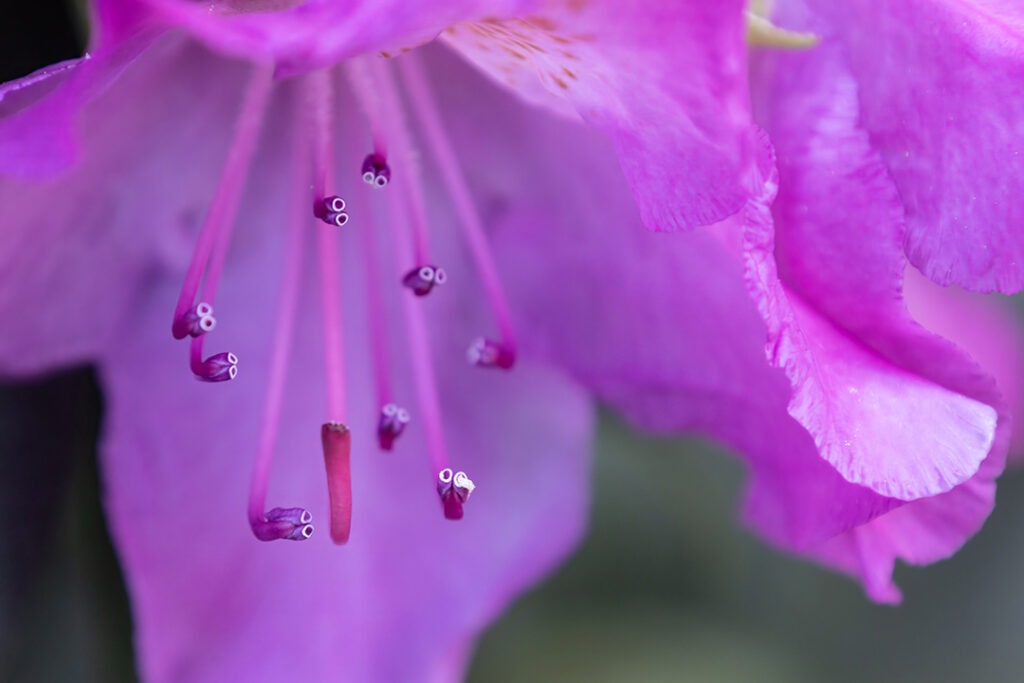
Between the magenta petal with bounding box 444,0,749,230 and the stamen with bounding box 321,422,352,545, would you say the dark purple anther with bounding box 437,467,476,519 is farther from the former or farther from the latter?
the magenta petal with bounding box 444,0,749,230

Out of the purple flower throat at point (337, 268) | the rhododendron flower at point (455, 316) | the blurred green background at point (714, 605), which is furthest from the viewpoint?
the blurred green background at point (714, 605)

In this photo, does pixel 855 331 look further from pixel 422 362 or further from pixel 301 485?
pixel 301 485

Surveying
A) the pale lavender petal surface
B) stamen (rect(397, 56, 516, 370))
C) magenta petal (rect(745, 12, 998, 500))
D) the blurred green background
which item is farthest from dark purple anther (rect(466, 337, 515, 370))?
the blurred green background

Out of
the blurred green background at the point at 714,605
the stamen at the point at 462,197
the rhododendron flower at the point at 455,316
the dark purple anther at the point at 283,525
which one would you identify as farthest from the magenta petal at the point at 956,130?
the blurred green background at the point at 714,605

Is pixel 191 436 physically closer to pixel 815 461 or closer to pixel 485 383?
pixel 485 383

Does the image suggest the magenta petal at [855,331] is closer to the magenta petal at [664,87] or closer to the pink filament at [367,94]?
the magenta petal at [664,87]
